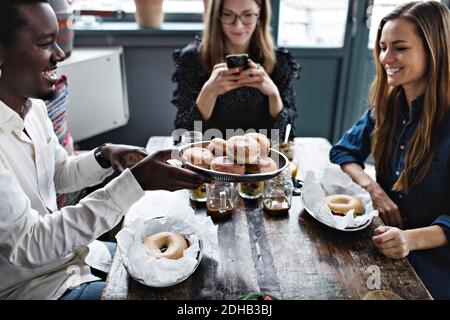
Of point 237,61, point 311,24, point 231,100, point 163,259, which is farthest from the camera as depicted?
point 311,24

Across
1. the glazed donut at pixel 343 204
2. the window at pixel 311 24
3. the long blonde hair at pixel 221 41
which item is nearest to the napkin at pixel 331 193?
the glazed donut at pixel 343 204

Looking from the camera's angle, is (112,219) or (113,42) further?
(113,42)

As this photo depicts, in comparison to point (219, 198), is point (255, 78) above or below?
above

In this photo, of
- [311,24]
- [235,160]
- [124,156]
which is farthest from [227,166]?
[311,24]

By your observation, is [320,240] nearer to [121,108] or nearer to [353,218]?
[353,218]

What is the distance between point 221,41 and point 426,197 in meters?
1.12

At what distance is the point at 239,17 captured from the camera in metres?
1.80

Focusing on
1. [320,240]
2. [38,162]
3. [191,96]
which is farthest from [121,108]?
[320,240]

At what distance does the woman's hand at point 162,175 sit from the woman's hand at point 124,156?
264 mm

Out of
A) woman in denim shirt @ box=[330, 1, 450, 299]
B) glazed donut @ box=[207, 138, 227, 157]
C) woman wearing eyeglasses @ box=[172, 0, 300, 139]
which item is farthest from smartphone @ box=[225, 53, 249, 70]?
glazed donut @ box=[207, 138, 227, 157]

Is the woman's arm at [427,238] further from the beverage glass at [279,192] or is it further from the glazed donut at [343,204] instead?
the beverage glass at [279,192]

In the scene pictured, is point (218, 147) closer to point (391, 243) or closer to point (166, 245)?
point (166, 245)

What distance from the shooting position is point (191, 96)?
1.91 meters
